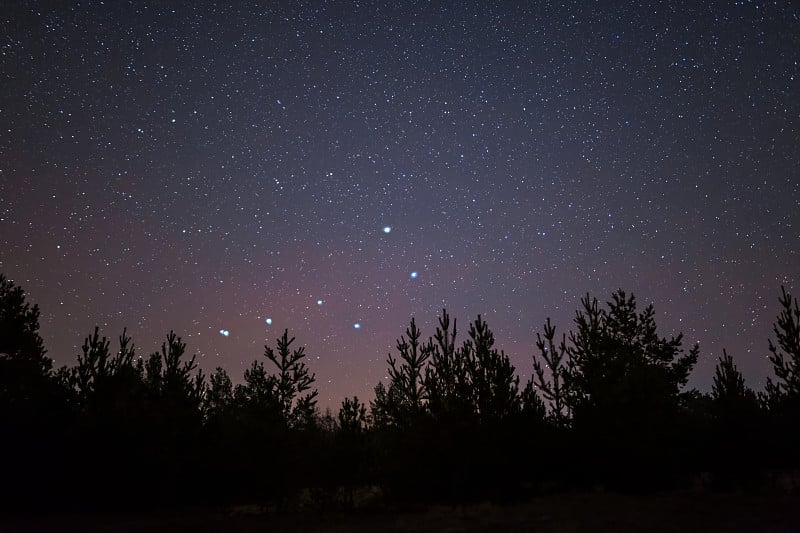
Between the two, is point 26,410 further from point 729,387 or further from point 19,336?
point 729,387

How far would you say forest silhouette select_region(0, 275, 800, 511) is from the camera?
1711cm

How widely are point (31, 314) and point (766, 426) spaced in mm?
33248

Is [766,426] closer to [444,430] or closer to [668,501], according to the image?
[668,501]

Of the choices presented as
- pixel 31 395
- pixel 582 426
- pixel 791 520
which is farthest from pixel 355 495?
pixel 791 520

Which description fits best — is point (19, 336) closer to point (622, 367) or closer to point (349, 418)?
point (349, 418)

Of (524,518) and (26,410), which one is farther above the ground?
(26,410)

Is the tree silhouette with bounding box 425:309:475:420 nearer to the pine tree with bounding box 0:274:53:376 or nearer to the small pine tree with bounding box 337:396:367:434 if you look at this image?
the small pine tree with bounding box 337:396:367:434

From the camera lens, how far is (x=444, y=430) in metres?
17.3

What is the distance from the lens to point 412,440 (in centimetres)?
1761

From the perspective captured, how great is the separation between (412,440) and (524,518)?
6367 millimetres

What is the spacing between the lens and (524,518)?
1184 cm

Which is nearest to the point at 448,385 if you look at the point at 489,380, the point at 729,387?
the point at 489,380

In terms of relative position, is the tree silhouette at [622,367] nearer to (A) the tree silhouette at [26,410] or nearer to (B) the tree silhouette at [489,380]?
(B) the tree silhouette at [489,380]

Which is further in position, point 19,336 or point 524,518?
point 19,336
